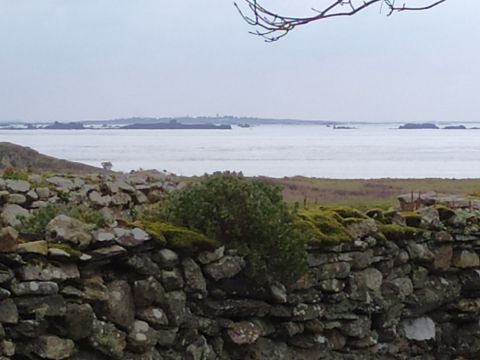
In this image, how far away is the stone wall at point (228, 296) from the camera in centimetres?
681

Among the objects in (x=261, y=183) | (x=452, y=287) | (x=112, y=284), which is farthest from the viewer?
(x=452, y=287)

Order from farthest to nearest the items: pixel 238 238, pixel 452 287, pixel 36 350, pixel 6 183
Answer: pixel 6 183, pixel 452 287, pixel 238 238, pixel 36 350

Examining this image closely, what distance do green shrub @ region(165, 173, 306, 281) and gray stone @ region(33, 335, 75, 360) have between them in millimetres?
1990

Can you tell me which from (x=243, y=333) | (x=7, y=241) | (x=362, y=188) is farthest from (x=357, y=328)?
(x=362, y=188)

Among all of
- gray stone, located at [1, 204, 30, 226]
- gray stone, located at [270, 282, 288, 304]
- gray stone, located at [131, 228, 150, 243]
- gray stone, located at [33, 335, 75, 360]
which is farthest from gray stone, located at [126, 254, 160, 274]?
gray stone, located at [1, 204, 30, 226]

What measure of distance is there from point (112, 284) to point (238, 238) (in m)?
1.57

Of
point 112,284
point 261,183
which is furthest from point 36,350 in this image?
point 261,183

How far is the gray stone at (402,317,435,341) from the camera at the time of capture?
1009 cm

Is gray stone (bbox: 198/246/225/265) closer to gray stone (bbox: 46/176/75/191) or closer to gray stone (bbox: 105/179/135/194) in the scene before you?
gray stone (bbox: 105/179/135/194)

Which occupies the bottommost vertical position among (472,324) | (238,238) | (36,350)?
(472,324)

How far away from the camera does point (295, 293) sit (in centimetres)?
870

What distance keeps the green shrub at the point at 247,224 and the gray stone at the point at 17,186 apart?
4165mm

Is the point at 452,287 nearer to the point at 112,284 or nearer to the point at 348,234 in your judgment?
the point at 348,234

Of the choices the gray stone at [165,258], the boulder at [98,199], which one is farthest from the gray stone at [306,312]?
the boulder at [98,199]
